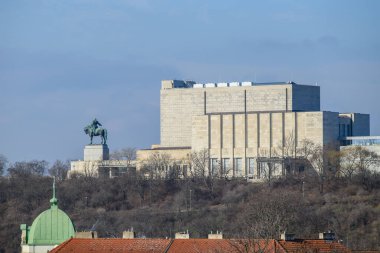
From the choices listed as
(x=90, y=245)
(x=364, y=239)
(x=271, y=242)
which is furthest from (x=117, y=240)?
(x=364, y=239)

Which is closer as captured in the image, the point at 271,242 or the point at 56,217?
the point at 271,242

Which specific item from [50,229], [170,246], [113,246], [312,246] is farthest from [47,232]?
[312,246]

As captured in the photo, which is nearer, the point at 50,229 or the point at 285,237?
the point at 285,237

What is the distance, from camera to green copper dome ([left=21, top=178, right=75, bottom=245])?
125500mm

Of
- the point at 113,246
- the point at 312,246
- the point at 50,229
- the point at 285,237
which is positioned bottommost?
the point at 113,246

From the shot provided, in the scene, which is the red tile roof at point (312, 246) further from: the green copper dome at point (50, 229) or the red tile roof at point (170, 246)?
the green copper dome at point (50, 229)

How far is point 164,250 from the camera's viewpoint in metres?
116

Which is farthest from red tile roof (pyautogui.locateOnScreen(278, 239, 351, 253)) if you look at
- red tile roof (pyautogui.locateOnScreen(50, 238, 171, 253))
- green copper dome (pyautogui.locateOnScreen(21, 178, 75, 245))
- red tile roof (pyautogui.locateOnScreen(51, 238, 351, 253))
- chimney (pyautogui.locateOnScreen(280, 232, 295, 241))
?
green copper dome (pyautogui.locateOnScreen(21, 178, 75, 245))

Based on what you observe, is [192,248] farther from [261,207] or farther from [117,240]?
[261,207]

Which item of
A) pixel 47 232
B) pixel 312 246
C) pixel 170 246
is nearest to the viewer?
pixel 312 246

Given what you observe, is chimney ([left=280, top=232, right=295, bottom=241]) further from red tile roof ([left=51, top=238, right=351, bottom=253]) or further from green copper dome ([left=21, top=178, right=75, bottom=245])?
green copper dome ([left=21, top=178, right=75, bottom=245])

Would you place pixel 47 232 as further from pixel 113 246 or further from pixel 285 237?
pixel 285 237

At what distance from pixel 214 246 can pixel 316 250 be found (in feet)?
25.7

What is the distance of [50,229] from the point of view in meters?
126
